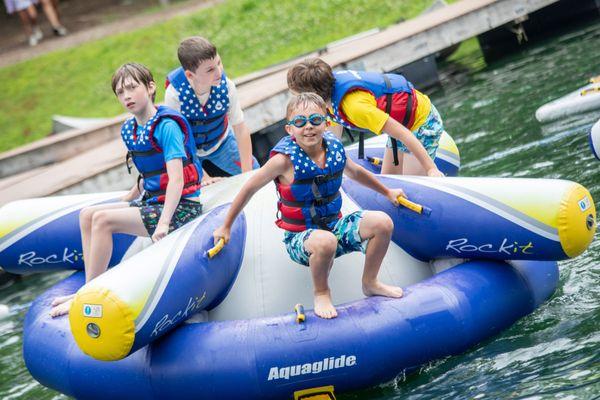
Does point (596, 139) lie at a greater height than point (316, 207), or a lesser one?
lesser

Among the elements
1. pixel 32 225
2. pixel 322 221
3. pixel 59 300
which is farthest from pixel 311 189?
pixel 32 225

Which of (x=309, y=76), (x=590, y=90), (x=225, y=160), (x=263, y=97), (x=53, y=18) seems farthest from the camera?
(x=53, y=18)

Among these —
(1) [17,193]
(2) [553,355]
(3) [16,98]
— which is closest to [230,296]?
(2) [553,355]

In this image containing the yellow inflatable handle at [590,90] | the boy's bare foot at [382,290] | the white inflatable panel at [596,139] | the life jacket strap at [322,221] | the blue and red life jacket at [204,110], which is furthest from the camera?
the yellow inflatable handle at [590,90]

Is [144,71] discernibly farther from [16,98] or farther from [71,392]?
[16,98]

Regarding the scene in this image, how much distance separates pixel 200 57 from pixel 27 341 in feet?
5.58

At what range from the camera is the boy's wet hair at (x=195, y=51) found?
5.21 metres

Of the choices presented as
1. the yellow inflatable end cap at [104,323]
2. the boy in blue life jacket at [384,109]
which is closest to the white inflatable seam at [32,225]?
the yellow inflatable end cap at [104,323]

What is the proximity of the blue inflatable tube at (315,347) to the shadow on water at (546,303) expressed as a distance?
13 centimetres

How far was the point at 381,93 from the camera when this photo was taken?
5.18m

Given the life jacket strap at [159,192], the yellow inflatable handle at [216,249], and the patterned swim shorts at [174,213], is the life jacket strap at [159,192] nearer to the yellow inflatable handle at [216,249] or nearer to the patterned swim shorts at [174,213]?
the patterned swim shorts at [174,213]

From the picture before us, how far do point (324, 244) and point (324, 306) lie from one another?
0.90 ft

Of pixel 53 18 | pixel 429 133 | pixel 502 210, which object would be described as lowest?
pixel 502 210

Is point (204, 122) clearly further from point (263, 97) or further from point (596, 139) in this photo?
point (263, 97)
